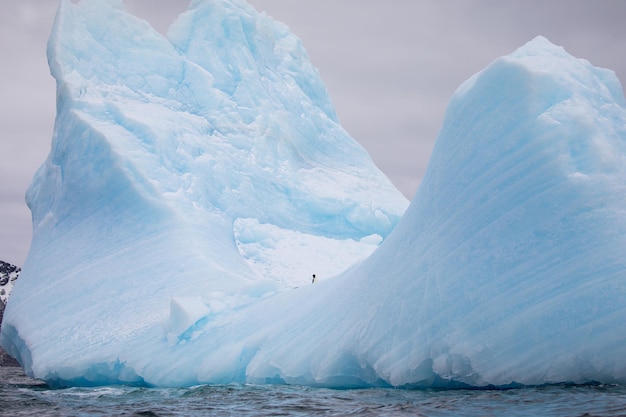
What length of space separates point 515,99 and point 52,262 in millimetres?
9241

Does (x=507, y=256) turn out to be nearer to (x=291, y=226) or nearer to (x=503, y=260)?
(x=503, y=260)

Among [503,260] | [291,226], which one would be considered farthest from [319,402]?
[291,226]

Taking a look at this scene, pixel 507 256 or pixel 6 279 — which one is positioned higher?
pixel 6 279

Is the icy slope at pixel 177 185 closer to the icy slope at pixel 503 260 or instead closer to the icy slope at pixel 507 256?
the icy slope at pixel 503 260

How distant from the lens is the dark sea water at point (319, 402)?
637 cm

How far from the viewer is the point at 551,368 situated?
7.43 metres

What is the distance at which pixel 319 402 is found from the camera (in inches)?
307

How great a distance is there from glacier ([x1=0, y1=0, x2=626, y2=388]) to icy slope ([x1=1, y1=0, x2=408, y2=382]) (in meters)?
0.05

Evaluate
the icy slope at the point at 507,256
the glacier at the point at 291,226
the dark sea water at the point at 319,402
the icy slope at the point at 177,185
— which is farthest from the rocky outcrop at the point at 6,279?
the icy slope at the point at 507,256

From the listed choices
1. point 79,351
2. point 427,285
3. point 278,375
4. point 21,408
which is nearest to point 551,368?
point 427,285

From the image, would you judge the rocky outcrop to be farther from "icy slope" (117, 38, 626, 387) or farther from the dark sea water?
"icy slope" (117, 38, 626, 387)

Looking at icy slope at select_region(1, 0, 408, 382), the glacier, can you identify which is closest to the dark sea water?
the glacier

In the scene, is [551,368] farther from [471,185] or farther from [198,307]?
[198,307]

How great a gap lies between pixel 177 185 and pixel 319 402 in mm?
7804
